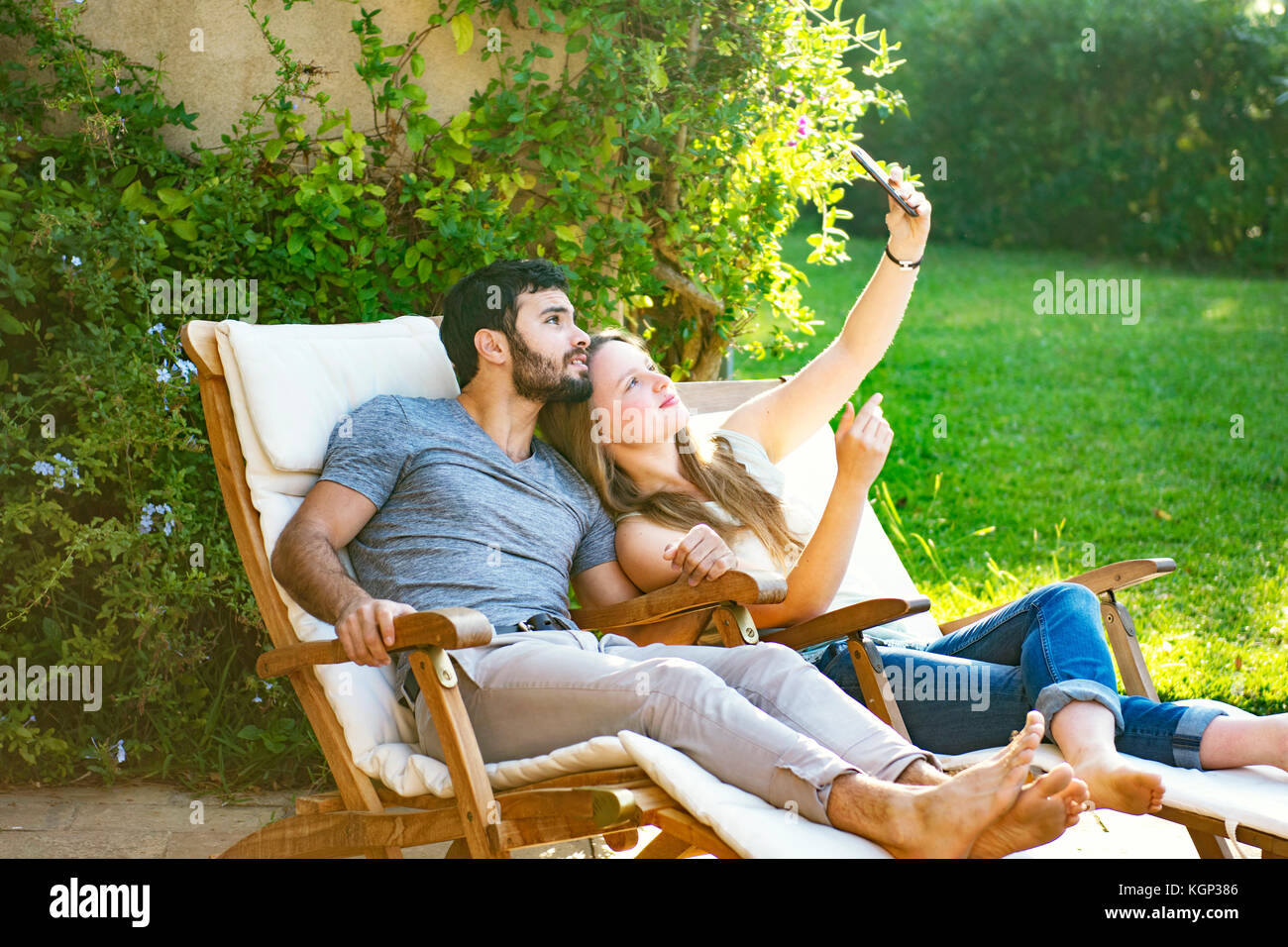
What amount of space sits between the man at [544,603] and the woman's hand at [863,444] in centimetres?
30

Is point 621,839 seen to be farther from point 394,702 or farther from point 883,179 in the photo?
point 883,179

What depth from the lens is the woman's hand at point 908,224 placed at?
2816 mm

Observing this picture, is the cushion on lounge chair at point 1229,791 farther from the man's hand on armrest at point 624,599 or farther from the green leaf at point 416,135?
the green leaf at point 416,135

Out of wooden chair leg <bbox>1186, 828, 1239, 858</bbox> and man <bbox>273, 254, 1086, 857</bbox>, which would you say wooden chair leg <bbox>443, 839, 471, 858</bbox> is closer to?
man <bbox>273, 254, 1086, 857</bbox>

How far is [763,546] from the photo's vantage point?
111 inches

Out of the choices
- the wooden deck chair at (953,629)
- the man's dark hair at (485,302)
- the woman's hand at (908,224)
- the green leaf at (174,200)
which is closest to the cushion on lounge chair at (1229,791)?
the wooden deck chair at (953,629)

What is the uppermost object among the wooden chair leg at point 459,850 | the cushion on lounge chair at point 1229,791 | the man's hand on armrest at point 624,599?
the man's hand on armrest at point 624,599

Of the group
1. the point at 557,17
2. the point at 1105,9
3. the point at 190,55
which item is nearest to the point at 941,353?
the point at 1105,9

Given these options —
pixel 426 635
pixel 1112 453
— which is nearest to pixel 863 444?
pixel 426 635

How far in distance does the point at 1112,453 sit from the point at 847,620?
477cm

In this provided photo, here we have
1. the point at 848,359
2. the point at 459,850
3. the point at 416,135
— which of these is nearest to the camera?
the point at 459,850
